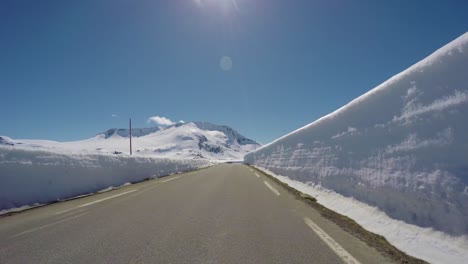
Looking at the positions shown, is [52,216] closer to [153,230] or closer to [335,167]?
[153,230]

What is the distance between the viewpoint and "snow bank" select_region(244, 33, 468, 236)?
3578mm

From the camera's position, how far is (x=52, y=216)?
19.9ft

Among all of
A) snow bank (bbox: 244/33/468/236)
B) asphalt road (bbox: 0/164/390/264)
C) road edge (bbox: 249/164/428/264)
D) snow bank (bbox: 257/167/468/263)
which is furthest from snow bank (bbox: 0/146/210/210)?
snow bank (bbox: 244/33/468/236)

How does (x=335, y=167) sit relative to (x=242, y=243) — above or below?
above

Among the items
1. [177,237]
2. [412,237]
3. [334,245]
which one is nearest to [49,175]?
[177,237]

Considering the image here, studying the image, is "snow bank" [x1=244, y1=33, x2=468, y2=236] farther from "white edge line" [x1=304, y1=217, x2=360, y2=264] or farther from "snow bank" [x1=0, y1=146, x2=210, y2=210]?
"snow bank" [x1=0, y1=146, x2=210, y2=210]

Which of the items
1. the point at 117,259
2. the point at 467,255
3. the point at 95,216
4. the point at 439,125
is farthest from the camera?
the point at 95,216

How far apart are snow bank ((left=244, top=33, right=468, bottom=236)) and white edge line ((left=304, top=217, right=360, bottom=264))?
1156 mm

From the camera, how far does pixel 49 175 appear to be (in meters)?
8.49

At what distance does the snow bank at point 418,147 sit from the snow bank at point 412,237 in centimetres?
10

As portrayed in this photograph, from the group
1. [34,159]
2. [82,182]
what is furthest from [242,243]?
[82,182]

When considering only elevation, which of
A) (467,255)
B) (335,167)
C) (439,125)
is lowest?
(467,255)

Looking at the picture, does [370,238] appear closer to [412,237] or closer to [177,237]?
[412,237]

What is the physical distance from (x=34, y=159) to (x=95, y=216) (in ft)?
12.1
